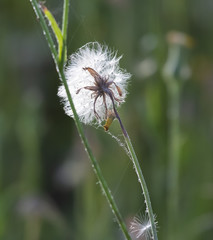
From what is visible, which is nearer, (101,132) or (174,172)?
(174,172)

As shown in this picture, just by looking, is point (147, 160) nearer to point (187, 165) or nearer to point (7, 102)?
point (187, 165)

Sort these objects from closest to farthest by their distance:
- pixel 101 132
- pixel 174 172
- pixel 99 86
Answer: pixel 99 86
pixel 174 172
pixel 101 132

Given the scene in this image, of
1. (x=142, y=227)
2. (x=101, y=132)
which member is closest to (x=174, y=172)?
(x=101, y=132)

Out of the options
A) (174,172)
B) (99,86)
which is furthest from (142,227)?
(174,172)

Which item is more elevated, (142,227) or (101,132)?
(101,132)

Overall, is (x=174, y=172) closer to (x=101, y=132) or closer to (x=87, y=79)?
(x=101, y=132)

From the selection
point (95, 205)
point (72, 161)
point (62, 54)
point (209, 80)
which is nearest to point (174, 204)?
point (95, 205)

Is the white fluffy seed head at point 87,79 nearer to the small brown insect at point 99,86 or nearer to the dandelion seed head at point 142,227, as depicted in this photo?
the small brown insect at point 99,86

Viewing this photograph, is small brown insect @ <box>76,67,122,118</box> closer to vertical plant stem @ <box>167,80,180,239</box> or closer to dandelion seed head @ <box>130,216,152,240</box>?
dandelion seed head @ <box>130,216,152,240</box>

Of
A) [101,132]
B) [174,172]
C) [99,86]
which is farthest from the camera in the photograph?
[101,132]
